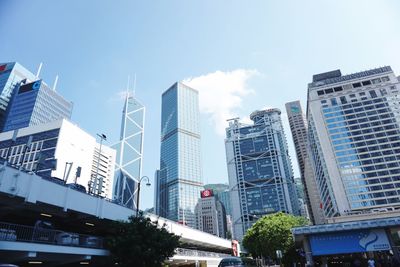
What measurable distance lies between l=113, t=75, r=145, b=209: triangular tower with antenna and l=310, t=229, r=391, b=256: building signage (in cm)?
14723

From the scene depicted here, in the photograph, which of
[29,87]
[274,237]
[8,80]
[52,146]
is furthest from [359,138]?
[8,80]

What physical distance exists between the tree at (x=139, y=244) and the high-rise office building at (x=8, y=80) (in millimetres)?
141707

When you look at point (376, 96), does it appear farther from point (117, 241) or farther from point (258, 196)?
point (117, 241)

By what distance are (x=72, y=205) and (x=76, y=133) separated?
110 meters

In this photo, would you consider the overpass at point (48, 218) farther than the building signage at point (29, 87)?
No

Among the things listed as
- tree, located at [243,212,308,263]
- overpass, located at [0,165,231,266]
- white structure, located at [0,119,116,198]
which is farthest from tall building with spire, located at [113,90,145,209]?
overpass, located at [0,165,231,266]

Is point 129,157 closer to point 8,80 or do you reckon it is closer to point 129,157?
point 129,157

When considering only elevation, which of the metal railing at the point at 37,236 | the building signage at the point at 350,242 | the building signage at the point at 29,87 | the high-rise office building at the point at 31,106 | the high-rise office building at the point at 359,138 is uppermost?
the building signage at the point at 29,87

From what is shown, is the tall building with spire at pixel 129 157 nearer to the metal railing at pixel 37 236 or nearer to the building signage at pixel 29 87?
the building signage at pixel 29 87

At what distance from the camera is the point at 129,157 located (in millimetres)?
183375

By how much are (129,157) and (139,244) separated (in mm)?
163723

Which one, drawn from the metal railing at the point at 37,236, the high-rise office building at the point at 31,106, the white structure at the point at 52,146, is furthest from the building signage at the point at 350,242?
the high-rise office building at the point at 31,106

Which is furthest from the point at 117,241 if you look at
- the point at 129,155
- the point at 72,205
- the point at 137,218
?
the point at 129,155

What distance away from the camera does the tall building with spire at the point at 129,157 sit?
170 metres
